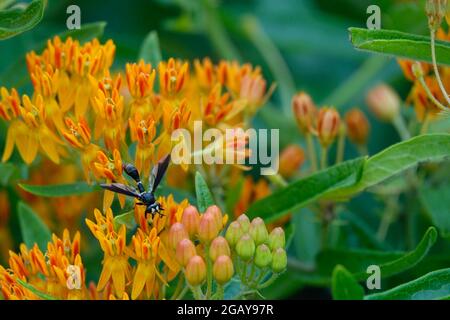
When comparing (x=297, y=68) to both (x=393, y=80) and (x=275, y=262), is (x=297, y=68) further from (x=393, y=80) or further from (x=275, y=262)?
(x=275, y=262)

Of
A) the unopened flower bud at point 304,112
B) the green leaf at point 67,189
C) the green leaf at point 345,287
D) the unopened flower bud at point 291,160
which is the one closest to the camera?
the green leaf at point 345,287

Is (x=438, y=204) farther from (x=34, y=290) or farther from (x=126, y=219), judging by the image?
(x=34, y=290)

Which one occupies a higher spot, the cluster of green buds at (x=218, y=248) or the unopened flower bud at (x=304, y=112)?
the unopened flower bud at (x=304, y=112)

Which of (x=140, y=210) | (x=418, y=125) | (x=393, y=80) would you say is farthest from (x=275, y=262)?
(x=393, y=80)

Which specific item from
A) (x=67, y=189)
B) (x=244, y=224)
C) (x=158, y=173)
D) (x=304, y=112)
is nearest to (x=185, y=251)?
(x=244, y=224)

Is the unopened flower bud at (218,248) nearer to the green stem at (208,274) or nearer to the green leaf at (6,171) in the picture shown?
the green stem at (208,274)

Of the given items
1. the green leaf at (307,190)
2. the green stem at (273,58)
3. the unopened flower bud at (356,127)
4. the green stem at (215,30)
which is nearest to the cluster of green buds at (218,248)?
the green leaf at (307,190)

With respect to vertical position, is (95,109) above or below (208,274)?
above
